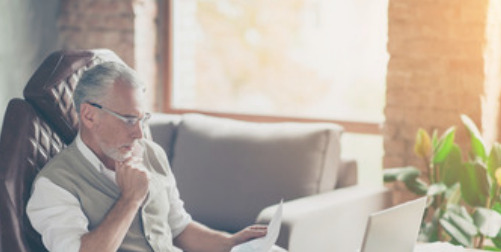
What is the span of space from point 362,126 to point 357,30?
442 millimetres

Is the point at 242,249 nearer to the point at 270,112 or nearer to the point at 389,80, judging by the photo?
the point at 389,80

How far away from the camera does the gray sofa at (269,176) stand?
2.98m

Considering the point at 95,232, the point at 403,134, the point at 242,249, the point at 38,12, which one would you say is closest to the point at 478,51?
the point at 403,134

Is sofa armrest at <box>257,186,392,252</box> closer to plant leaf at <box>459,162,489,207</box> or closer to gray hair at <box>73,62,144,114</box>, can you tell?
plant leaf at <box>459,162,489,207</box>

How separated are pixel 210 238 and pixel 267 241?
1.31 feet

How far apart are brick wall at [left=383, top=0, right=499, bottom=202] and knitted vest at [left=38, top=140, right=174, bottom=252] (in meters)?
1.54

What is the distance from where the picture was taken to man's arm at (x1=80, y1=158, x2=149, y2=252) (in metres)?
1.80

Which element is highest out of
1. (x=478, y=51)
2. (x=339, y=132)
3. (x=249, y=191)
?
(x=478, y=51)

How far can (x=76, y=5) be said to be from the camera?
14.0ft

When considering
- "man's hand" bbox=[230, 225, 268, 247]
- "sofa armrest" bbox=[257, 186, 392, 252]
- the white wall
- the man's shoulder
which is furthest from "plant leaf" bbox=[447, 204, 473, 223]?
the white wall

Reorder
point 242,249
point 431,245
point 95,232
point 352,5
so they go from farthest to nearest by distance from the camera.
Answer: point 352,5, point 431,245, point 242,249, point 95,232

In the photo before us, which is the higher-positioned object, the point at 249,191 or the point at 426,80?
the point at 426,80

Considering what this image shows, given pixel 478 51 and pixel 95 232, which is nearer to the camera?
pixel 95 232

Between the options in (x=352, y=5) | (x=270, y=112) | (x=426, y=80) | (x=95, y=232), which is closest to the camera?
(x=95, y=232)
